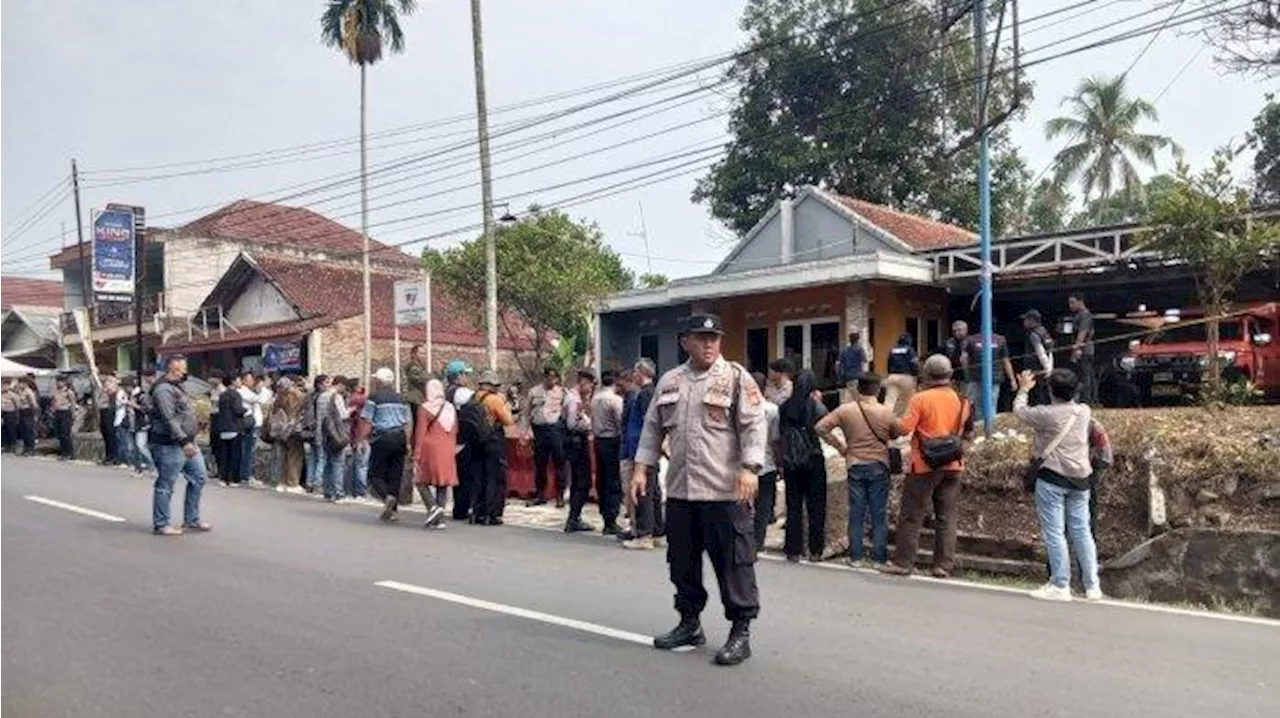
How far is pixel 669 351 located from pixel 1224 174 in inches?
611

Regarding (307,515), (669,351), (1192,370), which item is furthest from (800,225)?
(307,515)

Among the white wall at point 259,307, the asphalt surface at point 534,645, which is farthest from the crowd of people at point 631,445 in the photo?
the white wall at point 259,307

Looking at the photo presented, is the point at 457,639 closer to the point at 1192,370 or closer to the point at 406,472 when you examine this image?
the point at 406,472

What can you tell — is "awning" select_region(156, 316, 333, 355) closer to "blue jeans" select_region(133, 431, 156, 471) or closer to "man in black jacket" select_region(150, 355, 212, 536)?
"blue jeans" select_region(133, 431, 156, 471)

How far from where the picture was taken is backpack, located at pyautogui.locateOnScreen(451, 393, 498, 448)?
12469 millimetres

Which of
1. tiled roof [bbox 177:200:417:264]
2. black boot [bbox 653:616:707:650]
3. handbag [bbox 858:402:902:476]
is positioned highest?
tiled roof [bbox 177:200:417:264]

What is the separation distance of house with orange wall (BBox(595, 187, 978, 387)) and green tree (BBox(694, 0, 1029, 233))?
5305 millimetres

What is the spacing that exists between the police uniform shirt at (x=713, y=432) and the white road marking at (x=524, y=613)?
0.99 m

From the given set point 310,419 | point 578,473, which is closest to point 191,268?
point 310,419

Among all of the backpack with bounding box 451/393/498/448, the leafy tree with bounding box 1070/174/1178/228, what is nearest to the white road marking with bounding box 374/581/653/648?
the backpack with bounding box 451/393/498/448

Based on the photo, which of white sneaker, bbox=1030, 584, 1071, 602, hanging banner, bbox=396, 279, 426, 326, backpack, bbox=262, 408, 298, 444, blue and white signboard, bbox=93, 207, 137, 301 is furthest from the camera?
blue and white signboard, bbox=93, 207, 137, 301

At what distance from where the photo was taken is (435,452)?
11969 mm

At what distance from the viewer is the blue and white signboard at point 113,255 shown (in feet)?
97.2

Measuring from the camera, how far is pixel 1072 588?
8.77m
